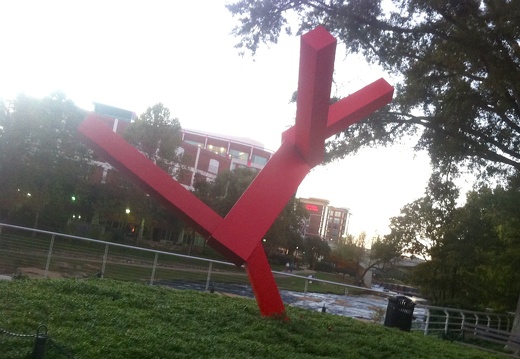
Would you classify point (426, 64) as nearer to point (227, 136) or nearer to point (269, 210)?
point (269, 210)

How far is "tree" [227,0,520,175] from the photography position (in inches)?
494

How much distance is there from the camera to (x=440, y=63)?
1454 centimetres

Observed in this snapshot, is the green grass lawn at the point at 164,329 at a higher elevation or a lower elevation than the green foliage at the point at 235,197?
lower

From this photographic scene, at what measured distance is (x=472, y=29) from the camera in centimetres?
1259

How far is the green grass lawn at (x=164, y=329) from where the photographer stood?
6164mm

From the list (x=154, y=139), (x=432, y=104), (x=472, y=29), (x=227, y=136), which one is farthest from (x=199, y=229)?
(x=227, y=136)

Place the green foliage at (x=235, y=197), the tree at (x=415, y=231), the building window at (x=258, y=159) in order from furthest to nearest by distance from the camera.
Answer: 1. the building window at (x=258, y=159)
2. the green foliage at (x=235, y=197)
3. the tree at (x=415, y=231)

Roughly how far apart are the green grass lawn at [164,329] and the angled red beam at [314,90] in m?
2.82

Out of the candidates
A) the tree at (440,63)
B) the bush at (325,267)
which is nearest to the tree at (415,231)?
the tree at (440,63)

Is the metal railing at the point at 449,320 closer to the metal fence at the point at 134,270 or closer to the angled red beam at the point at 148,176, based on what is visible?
the metal fence at the point at 134,270

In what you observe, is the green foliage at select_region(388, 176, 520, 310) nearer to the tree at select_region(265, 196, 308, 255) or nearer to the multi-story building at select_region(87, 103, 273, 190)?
the tree at select_region(265, 196, 308, 255)

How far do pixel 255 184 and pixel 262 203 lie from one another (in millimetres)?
322

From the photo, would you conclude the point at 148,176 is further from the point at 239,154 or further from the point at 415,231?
the point at 239,154

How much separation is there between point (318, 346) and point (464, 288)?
86.2 feet
